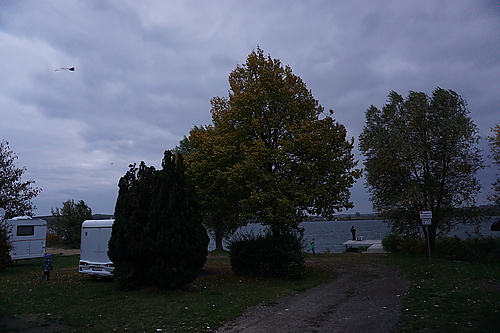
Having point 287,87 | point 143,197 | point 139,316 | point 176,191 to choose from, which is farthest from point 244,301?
point 287,87

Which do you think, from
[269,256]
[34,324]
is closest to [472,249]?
[269,256]

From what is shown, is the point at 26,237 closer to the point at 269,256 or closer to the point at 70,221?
the point at 269,256

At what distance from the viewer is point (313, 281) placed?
1491 centimetres

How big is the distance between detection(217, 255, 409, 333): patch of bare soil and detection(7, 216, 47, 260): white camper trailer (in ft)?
58.9

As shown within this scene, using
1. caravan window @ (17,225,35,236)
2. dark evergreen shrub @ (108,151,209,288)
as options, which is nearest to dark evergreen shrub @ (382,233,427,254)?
dark evergreen shrub @ (108,151,209,288)

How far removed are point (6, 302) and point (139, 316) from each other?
15.2 feet

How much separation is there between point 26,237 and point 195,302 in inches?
674

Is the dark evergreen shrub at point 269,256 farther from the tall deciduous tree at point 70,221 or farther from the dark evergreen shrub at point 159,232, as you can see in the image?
the tall deciduous tree at point 70,221

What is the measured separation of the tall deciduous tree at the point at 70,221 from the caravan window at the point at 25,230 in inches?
824

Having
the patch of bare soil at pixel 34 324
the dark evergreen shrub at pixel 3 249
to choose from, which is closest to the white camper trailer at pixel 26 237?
the dark evergreen shrub at pixel 3 249

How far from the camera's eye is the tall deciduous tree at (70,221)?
4358cm

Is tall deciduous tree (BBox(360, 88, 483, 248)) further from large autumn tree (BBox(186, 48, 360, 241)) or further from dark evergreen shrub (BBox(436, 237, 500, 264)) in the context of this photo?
large autumn tree (BBox(186, 48, 360, 241))

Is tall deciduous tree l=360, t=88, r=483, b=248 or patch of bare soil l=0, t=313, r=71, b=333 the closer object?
patch of bare soil l=0, t=313, r=71, b=333

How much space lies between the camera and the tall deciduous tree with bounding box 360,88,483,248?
23234 millimetres
